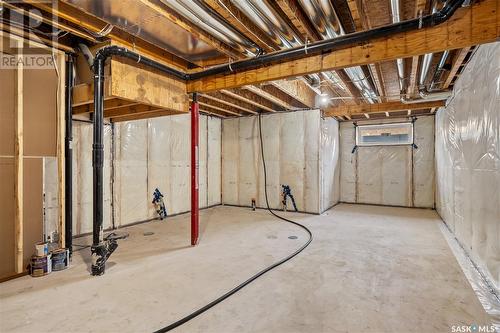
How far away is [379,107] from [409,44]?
3.61 m

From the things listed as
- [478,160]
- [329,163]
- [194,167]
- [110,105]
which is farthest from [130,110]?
[329,163]

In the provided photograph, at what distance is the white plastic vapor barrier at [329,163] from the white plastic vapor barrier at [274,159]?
28cm

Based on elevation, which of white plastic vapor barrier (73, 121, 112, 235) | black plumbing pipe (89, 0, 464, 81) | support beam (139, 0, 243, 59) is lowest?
white plastic vapor barrier (73, 121, 112, 235)

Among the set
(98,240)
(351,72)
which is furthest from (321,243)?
(98,240)

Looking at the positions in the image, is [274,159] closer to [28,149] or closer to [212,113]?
[212,113]

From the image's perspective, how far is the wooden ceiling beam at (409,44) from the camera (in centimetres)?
204

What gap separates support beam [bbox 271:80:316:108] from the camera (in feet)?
14.2

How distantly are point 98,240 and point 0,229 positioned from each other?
3.03ft

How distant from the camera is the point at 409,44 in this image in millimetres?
2289

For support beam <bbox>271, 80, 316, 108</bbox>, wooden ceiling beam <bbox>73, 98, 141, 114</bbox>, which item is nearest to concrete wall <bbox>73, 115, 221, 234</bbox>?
wooden ceiling beam <bbox>73, 98, 141, 114</bbox>

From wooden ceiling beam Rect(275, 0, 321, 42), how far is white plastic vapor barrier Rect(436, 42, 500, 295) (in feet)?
5.52

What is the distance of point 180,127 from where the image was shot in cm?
586

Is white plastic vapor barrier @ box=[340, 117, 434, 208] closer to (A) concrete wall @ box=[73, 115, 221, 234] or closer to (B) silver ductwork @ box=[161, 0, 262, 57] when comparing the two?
(A) concrete wall @ box=[73, 115, 221, 234]

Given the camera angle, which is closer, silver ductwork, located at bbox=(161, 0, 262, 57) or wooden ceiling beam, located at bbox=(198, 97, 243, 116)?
silver ductwork, located at bbox=(161, 0, 262, 57)
